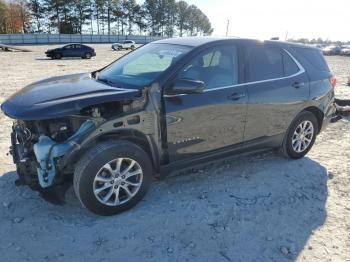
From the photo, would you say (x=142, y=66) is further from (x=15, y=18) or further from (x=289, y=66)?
(x=15, y=18)

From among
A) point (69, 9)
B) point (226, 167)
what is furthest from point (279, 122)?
point (69, 9)

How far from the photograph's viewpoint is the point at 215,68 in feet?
13.6

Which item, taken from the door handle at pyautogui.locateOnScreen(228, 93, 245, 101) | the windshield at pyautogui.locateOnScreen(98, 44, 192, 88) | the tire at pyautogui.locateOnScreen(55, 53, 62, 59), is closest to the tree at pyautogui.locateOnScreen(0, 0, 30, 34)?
the tire at pyautogui.locateOnScreen(55, 53, 62, 59)

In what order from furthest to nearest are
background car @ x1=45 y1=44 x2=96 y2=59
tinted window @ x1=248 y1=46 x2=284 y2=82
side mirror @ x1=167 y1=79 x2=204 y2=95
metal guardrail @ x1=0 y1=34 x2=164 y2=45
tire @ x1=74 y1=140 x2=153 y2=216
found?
metal guardrail @ x1=0 y1=34 x2=164 y2=45, background car @ x1=45 y1=44 x2=96 y2=59, tinted window @ x1=248 y1=46 x2=284 y2=82, side mirror @ x1=167 y1=79 x2=204 y2=95, tire @ x1=74 y1=140 x2=153 y2=216

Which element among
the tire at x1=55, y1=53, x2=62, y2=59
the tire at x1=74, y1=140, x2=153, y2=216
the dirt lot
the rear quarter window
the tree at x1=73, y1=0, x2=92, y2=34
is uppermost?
the tree at x1=73, y1=0, x2=92, y2=34

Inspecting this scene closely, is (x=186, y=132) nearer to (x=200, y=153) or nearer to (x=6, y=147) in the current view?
(x=200, y=153)

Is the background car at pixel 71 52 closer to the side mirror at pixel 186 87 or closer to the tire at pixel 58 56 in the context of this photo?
the tire at pixel 58 56

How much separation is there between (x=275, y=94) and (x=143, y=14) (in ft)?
261

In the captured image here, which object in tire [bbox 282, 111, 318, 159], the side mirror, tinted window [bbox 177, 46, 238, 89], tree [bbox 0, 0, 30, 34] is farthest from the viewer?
tree [bbox 0, 0, 30, 34]

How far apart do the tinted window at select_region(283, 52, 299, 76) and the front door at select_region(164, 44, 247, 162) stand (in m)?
0.90

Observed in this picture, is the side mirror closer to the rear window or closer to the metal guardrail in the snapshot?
the rear window

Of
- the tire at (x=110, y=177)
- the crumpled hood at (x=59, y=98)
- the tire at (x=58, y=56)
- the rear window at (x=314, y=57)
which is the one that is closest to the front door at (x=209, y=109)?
the tire at (x=110, y=177)

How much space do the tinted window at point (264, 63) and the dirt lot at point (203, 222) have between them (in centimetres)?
133

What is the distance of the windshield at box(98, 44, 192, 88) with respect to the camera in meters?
3.87
